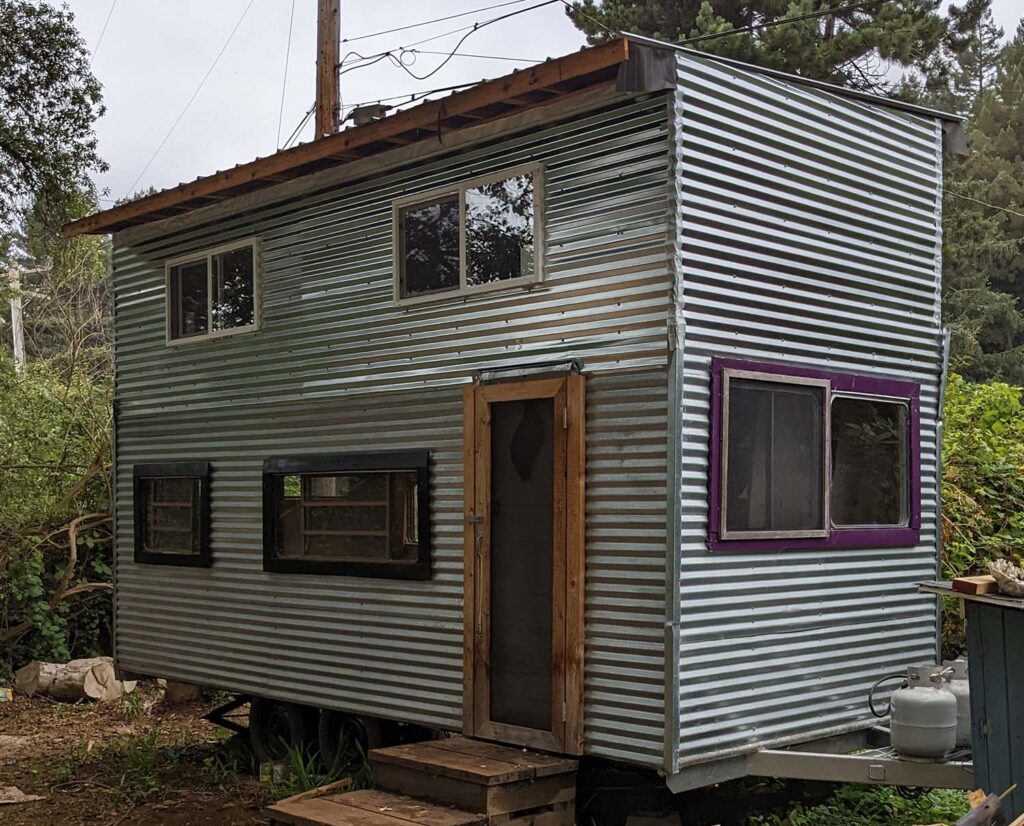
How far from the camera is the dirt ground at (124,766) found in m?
9.46

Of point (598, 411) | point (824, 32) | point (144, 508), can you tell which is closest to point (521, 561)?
point (598, 411)

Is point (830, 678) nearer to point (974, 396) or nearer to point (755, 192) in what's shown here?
point (755, 192)

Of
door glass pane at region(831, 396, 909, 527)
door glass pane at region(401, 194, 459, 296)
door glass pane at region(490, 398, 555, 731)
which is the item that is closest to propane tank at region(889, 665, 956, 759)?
door glass pane at region(831, 396, 909, 527)

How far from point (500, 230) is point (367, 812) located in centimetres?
375

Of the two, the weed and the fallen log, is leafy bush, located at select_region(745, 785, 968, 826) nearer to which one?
the weed

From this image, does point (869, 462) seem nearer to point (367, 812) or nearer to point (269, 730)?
point (367, 812)

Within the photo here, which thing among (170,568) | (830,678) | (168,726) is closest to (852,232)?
(830,678)

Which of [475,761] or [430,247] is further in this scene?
[430,247]

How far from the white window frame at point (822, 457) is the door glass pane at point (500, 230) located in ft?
5.00

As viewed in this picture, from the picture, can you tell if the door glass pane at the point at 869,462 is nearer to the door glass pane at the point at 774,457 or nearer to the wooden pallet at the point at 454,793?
the door glass pane at the point at 774,457

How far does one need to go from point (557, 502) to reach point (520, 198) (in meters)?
2.01

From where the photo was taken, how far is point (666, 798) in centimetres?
788

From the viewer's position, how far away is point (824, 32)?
20.2 metres

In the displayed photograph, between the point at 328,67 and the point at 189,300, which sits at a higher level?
the point at 328,67
